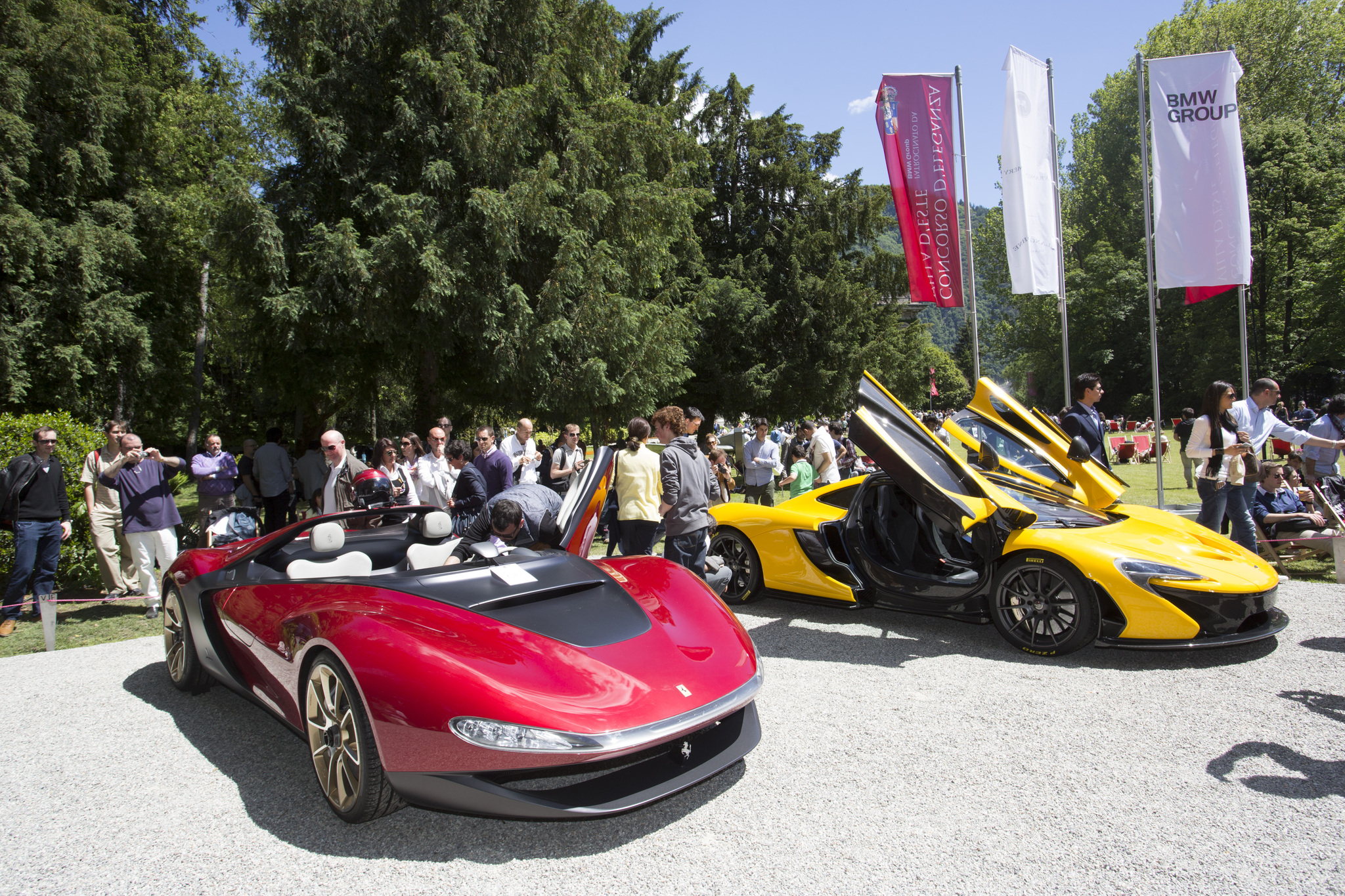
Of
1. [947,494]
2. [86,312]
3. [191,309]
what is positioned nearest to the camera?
[947,494]

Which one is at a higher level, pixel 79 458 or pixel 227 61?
pixel 227 61

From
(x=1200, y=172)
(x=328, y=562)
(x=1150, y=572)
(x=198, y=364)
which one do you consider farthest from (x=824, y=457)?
(x=198, y=364)

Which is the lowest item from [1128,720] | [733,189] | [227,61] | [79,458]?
[1128,720]

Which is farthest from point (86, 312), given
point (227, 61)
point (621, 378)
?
point (227, 61)

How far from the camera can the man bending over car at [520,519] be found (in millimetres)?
4523

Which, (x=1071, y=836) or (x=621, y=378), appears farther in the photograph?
(x=621, y=378)

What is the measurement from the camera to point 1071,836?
276 cm

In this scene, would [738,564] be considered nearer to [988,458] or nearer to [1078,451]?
[988,458]

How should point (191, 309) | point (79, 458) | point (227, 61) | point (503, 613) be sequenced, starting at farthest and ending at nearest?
point (227, 61) < point (191, 309) < point (79, 458) < point (503, 613)

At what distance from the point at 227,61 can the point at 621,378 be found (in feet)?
58.9

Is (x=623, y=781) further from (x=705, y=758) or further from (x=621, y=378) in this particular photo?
(x=621, y=378)

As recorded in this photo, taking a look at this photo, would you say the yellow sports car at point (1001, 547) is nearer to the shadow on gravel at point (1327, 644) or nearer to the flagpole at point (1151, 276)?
the shadow on gravel at point (1327, 644)

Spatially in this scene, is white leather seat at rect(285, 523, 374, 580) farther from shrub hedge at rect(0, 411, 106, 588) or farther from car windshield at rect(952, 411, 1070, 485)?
shrub hedge at rect(0, 411, 106, 588)

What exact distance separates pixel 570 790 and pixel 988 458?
4.50 metres
